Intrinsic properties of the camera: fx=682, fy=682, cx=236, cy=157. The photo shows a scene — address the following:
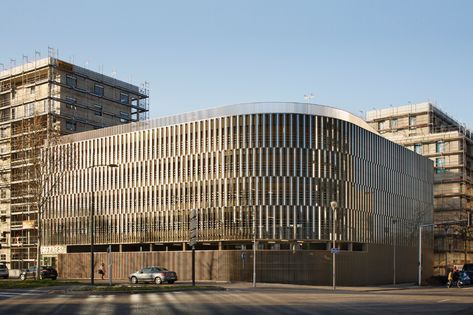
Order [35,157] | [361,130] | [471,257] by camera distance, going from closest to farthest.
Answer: [35,157]
[361,130]
[471,257]

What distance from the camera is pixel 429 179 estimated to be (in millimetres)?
110812

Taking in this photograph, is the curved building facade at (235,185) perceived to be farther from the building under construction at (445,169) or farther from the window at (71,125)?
the building under construction at (445,169)

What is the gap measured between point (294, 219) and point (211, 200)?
10138 millimetres

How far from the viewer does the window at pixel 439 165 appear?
123669mm

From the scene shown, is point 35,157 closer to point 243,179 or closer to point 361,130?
point 243,179

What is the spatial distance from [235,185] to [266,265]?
389 inches

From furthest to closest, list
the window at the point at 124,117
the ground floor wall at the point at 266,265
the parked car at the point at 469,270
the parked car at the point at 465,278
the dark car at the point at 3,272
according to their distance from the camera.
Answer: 1. the window at the point at 124,117
2. the dark car at the point at 3,272
3. the parked car at the point at 469,270
4. the ground floor wall at the point at 266,265
5. the parked car at the point at 465,278

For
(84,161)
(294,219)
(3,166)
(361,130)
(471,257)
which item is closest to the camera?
(294,219)

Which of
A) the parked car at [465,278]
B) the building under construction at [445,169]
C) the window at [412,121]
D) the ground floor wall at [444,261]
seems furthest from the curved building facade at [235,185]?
the window at [412,121]

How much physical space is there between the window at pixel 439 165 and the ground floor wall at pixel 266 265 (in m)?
38.1

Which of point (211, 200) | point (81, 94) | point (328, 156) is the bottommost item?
point (211, 200)

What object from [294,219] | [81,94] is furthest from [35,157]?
[81,94]

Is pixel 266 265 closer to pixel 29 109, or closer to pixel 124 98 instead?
pixel 29 109

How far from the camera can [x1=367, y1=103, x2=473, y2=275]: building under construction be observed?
119m
